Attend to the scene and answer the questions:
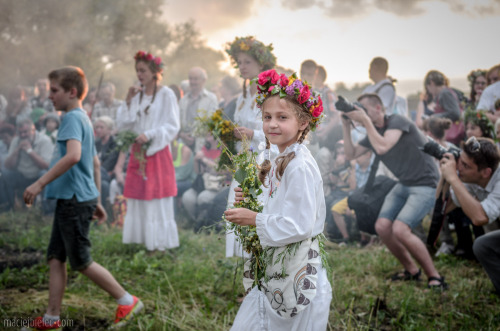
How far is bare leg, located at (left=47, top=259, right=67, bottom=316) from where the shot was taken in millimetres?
3258

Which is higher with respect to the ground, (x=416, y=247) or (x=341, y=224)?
(x=416, y=247)

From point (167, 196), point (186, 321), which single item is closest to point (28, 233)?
point (167, 196)

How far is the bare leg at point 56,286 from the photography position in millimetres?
3258

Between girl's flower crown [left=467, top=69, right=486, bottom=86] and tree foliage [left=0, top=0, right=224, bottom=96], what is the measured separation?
833 centimetres

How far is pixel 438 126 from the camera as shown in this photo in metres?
5.82

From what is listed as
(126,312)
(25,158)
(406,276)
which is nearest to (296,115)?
(126,312)

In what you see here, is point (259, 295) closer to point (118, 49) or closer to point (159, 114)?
point (159, 114)

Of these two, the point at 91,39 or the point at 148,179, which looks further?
the point at 91,39

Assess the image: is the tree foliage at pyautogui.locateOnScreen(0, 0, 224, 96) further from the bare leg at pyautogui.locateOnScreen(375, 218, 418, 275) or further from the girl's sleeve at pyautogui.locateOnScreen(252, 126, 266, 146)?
the bare leg at pyautogui.locateOnScreen(375, 218, 418, 275)

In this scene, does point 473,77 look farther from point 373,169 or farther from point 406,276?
point 406,276

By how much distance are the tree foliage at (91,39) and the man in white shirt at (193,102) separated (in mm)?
5036

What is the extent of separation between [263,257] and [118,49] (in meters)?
13.3

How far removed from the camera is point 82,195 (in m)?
3.33

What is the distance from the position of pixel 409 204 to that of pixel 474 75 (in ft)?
9.89
